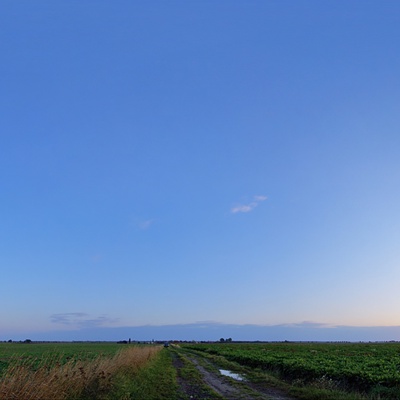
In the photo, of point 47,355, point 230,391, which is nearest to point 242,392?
point 230,391

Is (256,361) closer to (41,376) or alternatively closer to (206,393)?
(206,393)

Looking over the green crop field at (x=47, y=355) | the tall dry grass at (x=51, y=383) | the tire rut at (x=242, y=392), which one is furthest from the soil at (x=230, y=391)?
the green crop field at (x=47, y=355)

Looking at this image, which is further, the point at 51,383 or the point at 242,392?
the point at 242,392

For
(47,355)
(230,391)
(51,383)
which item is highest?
(47,355)

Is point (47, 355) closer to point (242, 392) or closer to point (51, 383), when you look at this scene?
point (51, 383)

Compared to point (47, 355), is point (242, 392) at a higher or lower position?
lower

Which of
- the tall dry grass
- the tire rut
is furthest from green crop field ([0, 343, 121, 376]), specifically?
the tire rut

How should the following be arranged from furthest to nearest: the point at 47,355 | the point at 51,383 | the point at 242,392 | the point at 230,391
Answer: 1. the point at 230,391
2. the point at 242,392
3. the point at 47,355
4. the point at 51,383

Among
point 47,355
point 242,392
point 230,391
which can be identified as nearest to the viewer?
point 47,355

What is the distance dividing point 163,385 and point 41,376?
8.86 meters

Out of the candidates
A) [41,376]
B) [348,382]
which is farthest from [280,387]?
[41,376]

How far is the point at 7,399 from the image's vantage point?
27.2ft

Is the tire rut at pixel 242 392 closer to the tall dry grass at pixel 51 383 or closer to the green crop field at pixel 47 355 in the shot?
the tall dry grass at pixel 51 383

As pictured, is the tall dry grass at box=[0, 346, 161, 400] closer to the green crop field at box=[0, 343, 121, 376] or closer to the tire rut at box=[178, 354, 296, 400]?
the green crop field at box=[0, 343, 121, 376]
